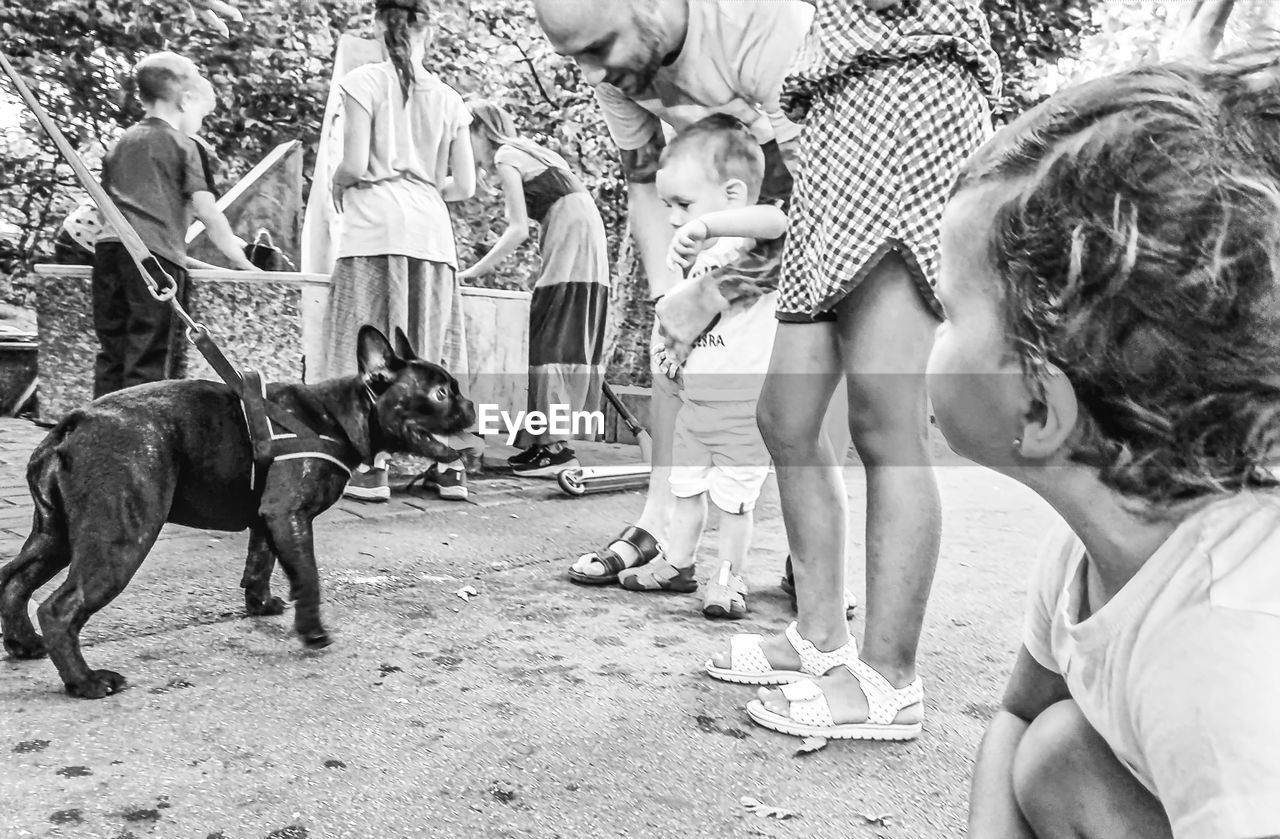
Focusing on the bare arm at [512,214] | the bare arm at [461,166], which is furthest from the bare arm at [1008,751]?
the bare arm at [512,214]

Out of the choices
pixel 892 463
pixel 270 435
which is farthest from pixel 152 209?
pixel 892 463

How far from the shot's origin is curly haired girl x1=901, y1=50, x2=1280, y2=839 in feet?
2.58

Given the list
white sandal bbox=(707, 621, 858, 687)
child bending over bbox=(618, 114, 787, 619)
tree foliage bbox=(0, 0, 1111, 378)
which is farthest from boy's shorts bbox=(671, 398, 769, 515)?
tree foliage bbox=(0, 0, 1111, 378)

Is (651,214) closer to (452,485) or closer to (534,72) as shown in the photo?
(452,485)

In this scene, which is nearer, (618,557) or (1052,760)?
(1052,760)

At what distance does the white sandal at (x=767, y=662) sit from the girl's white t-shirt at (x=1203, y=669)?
→ 1.39 metres

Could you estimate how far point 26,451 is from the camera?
18.1 ft

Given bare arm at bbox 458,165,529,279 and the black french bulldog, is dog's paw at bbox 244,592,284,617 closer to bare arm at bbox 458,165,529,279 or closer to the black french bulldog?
the black french bulldog

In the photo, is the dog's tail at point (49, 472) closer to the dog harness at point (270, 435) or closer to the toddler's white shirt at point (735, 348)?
the dog harness at point (270, 435)

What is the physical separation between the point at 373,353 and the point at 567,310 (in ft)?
10.7

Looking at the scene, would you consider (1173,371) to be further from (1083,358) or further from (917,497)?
(917,497)

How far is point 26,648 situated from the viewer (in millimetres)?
2338

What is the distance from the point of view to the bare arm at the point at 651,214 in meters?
3.37

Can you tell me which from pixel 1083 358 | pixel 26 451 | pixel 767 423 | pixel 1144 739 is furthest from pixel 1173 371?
pixel 26 451
